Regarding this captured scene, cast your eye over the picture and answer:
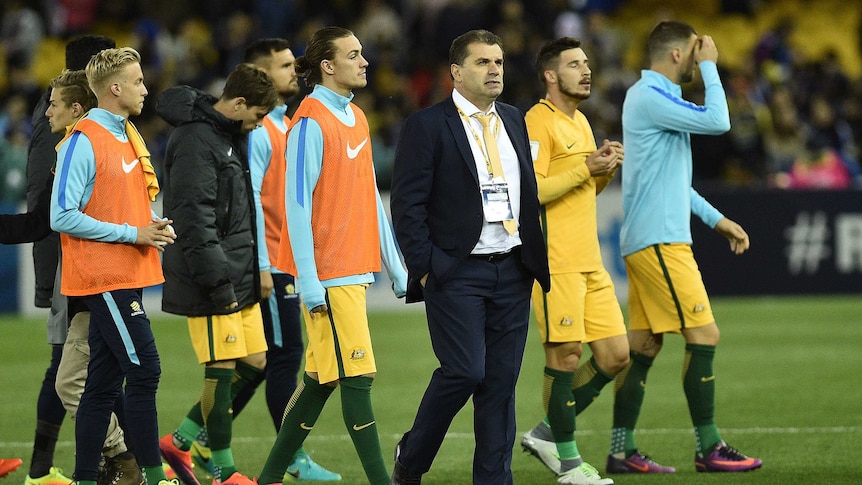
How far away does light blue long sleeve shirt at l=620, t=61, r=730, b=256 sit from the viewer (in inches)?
306

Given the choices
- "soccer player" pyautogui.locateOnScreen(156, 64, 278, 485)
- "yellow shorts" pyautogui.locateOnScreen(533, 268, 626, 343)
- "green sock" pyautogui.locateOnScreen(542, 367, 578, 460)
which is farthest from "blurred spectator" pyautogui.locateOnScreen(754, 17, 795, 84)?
"soccer player" pyautogui.locateOnScreen(156, 64, 278, 485)

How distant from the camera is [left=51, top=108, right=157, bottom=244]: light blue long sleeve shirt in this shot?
20.6 ft

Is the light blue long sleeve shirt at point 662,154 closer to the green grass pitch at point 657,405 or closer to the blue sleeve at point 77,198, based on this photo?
the green grass pitch at point 657,405

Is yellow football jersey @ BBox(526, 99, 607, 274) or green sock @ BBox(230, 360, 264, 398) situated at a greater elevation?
yellow football jersey @ BBox(526, 99, 607, 274)

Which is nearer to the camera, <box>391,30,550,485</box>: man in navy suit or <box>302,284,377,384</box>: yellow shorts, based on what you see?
<box>391,30,550,485</box>: man in navy suit

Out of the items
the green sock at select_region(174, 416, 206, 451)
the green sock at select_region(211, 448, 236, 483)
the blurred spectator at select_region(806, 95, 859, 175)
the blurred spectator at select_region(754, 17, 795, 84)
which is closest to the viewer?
the green sock at select_region(211, 448, 236, 483)

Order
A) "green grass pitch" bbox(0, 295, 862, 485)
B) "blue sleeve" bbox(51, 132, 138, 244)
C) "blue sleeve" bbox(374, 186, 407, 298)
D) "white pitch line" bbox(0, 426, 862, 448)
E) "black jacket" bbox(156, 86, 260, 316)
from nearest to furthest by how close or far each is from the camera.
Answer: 1. "blue sleeve" bbox(51, 132, 138, 244)
2. "blue sleeve" bbox(374, 186, 407, 298)
3. "black jacket" bbox(156, 86, 260, 316)
4. "green grass pitch" bbox(0, 295, 862, 485)
5. "white pitch line" bbox(0, 426, 862, 448)

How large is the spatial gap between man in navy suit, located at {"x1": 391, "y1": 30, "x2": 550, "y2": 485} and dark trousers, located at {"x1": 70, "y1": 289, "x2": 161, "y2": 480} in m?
1.21

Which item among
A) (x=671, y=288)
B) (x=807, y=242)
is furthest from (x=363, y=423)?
(x=807, y=242)

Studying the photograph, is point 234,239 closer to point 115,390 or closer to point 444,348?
point 115,390

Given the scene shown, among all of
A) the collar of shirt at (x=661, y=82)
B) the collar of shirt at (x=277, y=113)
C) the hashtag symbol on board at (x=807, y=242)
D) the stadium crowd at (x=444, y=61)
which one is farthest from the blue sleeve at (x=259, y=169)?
the hashtag symbol on board at (x=807, y=242)

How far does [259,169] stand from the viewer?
305 inches

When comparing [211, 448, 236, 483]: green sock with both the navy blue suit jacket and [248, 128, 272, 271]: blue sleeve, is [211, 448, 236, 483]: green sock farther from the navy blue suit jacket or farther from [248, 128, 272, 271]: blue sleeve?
the navy blue suit jacket

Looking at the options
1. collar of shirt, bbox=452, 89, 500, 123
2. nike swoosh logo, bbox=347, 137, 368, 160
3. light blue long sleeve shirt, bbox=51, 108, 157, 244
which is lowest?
light blue long sleeve shirt, bbox=51, 108, 157, 244
